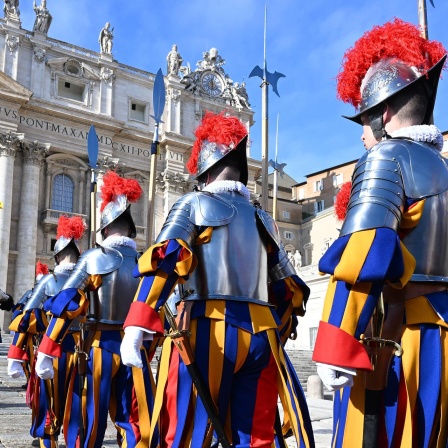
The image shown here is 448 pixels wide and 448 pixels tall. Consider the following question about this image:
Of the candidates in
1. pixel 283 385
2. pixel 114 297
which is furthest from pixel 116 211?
pixel 283 385

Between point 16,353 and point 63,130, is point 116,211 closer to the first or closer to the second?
point 16,353

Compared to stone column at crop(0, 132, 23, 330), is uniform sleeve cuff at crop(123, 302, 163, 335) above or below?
below

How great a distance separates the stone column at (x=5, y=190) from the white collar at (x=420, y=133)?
97.9 ft

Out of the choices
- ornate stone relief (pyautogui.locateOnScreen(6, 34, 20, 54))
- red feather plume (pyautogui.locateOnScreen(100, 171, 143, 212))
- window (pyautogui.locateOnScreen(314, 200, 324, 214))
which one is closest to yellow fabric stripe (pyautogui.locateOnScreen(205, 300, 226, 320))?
red feather plume (pyautogui.locateOnScreen(100, 171, 143, 212))

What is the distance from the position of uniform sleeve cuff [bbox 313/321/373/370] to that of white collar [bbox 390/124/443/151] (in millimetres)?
966

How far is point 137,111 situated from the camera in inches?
1489

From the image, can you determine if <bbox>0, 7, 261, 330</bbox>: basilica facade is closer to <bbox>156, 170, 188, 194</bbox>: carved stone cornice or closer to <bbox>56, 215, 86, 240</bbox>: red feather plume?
<bbox>156, 170, 188, 194</bbox>: carved stone cornice

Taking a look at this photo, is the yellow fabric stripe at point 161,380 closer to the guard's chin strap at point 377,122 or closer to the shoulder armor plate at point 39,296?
the guard's chin strap at point 377,122

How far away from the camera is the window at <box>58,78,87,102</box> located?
35.2 metres

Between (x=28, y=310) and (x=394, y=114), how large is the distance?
6112 millimetres

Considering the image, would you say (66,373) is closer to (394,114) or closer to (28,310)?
(28,310)

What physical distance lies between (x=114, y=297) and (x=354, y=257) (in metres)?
3.28

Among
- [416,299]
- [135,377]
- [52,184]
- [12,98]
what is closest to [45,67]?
[12,98]

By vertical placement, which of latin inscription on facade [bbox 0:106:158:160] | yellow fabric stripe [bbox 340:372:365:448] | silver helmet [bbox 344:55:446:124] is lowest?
yellow fabric stripe [bbox 340:372:365:448]
